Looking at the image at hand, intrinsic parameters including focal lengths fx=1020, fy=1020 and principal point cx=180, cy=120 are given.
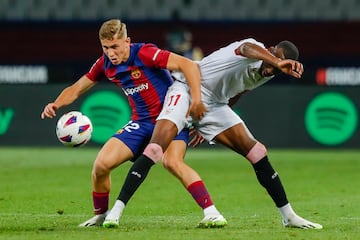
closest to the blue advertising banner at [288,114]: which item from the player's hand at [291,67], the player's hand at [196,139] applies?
the player's hand at [196,139]

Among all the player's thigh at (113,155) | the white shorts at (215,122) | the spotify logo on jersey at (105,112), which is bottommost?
the spotify logo on jersey at (105,112)

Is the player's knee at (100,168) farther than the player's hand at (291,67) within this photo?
Yes

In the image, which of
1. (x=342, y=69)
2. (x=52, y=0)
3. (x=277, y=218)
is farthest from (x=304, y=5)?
(x=277, y=218)

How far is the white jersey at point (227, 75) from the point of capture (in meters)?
8.35

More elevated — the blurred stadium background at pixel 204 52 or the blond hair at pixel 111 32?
the blond hair at pixel 111 32

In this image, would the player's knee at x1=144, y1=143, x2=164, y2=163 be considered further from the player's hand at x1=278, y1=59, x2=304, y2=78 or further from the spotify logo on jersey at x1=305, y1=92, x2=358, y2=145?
the spotify logo on jersey at x1=305, y1=92, x2=358, y2=145

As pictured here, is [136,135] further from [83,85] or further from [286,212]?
[286,212]

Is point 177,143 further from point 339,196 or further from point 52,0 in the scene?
point 52,0

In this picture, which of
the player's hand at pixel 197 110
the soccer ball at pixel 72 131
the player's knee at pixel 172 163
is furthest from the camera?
the soccer ball at pixel 72 131

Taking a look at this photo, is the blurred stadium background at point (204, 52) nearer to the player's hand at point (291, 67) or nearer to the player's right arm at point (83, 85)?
the player's right arm at point (83, 85)

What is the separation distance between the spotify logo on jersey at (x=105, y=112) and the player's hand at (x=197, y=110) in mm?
Result: 10191

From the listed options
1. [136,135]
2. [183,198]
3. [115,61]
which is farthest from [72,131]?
[183,198]

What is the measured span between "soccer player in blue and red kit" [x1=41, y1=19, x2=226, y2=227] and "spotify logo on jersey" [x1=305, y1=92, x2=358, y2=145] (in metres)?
9.91

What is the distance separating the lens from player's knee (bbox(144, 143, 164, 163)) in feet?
26.8
